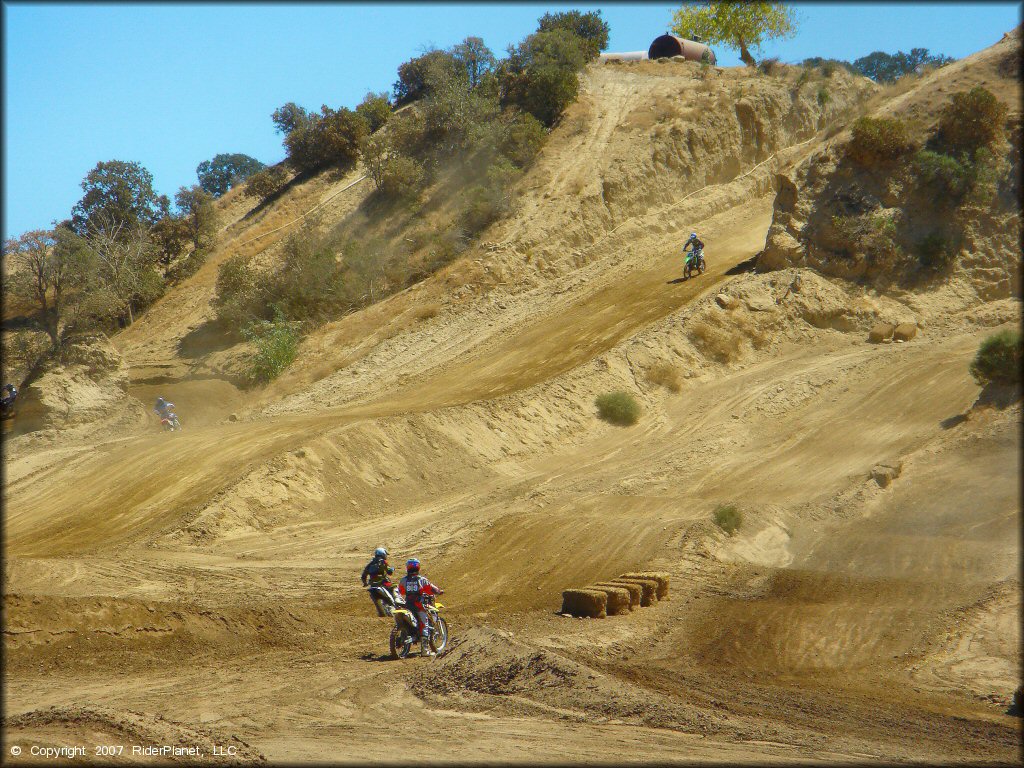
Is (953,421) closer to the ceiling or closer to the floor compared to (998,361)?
closer to the floor

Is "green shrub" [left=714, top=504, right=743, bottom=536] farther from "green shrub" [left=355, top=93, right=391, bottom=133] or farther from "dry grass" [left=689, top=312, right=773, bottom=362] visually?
"green shrub" [left=355, top=93, right=391, bottom=133]

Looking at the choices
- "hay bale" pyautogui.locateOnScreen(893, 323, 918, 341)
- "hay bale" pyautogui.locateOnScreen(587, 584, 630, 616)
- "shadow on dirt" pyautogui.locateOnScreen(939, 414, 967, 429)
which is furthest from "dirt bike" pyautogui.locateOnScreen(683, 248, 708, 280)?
"hay bale" pyautogui.locateOnScreen(587, 584, 630, 616)

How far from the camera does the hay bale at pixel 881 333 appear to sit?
28.5 meters

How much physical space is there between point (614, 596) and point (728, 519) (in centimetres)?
475

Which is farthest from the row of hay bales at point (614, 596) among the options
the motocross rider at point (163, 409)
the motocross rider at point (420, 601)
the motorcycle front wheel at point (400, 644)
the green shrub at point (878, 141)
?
the green shrub at point (878, 141)

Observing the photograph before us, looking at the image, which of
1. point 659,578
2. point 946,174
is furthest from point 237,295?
point 659,578

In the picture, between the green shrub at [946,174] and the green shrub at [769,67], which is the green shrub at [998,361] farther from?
the green shrub at [769,67]

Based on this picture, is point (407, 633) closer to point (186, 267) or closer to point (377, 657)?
point (377, 657)

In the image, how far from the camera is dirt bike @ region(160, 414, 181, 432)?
2968 cm

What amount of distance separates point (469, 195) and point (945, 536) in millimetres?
29481

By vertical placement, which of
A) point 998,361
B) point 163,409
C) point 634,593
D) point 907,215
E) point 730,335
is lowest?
point 634,593

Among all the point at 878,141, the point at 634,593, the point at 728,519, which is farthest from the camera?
the point at 878,141

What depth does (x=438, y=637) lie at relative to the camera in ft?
44.2

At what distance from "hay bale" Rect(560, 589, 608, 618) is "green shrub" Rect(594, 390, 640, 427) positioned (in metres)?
12.3
